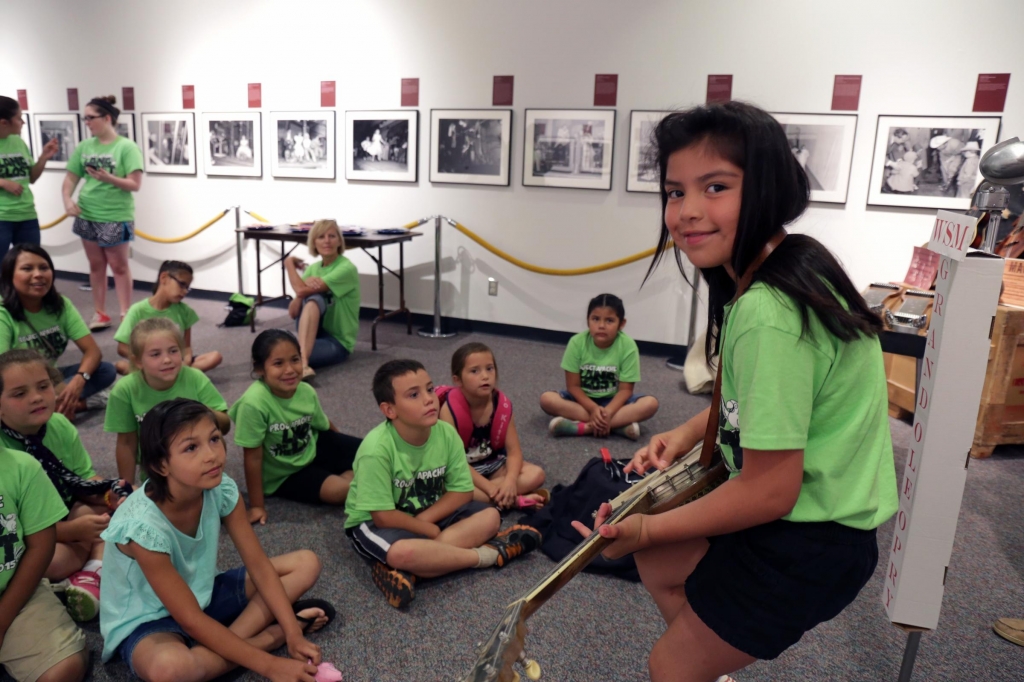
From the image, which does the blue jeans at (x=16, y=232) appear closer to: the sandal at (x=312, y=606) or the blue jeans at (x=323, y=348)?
the blue jeans at (x=323, y=348)

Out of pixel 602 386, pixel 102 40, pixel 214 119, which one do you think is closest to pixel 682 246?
pixel 602 386

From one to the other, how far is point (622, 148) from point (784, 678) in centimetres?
461

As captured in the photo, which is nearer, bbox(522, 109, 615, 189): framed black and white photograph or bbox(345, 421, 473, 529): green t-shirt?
bbox(345, 421, 473, 529): green t-shirt

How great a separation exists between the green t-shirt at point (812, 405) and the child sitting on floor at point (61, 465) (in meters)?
2.16

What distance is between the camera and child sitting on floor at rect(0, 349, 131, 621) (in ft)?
7.54

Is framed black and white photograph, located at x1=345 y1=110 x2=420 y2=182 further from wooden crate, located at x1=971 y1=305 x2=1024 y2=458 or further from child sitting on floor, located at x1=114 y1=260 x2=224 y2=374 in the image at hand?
wooden crate, located at x1=971 y1=305 x2=1024 y2=458

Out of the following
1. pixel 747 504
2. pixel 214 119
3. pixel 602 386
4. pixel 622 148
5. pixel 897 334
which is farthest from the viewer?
pixel 214 119

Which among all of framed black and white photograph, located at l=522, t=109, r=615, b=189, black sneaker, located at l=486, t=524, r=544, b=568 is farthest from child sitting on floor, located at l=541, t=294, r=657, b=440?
framed black and white photograph, located at l=522, t=109, r=615, b=189

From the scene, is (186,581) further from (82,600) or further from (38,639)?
(82,600)

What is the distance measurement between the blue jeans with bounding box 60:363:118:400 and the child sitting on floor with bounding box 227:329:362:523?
167cm

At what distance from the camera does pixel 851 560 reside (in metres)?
1.21

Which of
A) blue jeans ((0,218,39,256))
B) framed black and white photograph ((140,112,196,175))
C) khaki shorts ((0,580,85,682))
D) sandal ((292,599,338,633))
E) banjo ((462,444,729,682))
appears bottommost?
sandal ((292,599,338,633))

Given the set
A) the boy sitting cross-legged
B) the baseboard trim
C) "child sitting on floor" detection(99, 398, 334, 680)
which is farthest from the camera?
the baseboard trim

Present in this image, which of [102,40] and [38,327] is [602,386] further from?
[102,40]
